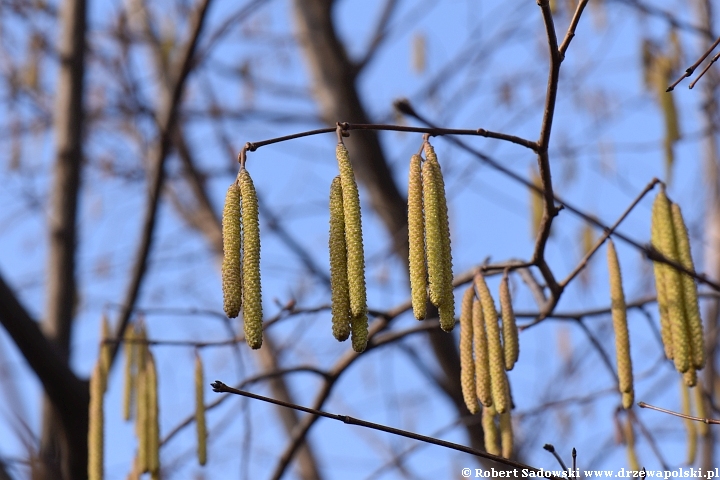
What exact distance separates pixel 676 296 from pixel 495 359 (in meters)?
0.38

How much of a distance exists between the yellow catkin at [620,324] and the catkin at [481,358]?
288 millimetres

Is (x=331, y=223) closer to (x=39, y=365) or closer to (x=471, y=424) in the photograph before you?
(x=39, y=365)

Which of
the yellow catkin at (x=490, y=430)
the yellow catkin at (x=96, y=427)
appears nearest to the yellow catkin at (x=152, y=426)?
the yellow catkin at (x=96, y=427)

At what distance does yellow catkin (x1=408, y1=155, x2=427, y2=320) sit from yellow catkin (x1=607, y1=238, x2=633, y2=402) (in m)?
0.63

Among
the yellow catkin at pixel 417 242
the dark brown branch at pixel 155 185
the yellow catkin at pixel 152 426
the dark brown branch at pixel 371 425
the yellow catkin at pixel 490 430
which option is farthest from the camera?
the dark brown branch at pixel 155 185

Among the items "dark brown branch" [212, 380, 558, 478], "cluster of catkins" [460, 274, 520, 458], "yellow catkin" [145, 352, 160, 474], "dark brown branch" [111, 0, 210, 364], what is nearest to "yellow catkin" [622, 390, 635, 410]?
"cluster of catkins" [460, 274, 520, 458]

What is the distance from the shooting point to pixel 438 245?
1.33 metres

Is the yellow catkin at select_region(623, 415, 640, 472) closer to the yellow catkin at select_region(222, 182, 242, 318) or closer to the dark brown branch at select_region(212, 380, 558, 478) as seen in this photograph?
the dark brown branch at select_region(212, 380, 558, 478)

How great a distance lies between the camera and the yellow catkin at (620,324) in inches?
69.6

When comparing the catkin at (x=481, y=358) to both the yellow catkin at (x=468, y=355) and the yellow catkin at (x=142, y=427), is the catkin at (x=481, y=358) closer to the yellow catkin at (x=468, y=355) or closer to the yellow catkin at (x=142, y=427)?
the yellow catkin at (x=468, y=355)

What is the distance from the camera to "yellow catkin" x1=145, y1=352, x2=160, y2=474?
2070mm

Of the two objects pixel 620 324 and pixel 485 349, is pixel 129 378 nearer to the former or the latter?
pixel 485 349

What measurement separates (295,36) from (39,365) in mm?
2503

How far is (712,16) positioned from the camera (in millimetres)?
4996
